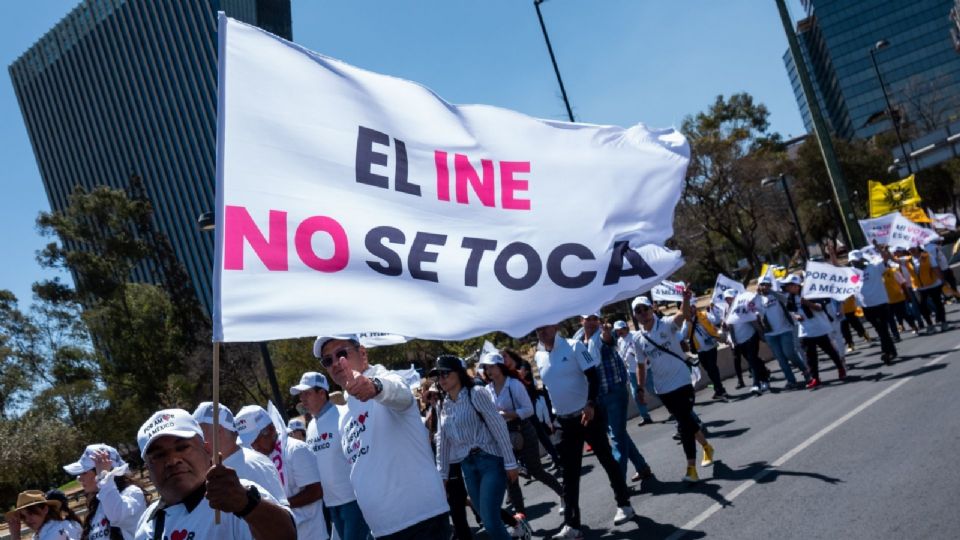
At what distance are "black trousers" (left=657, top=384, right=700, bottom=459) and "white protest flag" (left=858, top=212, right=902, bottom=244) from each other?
1065 centimetres

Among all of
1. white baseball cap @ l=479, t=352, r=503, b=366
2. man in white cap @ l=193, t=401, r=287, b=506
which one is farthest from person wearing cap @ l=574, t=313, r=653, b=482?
man in white cap @ l=193, t=401, r=287, b=506

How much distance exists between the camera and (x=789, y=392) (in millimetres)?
13391

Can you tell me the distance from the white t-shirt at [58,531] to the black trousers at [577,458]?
4061 millimetres

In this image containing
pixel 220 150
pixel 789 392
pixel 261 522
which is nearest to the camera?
pixel 261 522

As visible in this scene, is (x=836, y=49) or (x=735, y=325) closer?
(x=735, y=325)

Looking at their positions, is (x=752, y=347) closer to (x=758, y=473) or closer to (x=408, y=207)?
(x=758, y=473)

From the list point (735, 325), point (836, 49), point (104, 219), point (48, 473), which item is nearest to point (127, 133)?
point (104, 219)

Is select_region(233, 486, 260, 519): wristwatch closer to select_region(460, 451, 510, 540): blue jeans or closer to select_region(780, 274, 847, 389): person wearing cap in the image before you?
select_region(460, 451, 510, 540): blue jeans

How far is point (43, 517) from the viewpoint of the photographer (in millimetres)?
6527

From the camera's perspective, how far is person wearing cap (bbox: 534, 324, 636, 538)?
24.5 feet

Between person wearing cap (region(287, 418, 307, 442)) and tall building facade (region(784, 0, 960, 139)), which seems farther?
tall building facade (region(784, 0, 960, 139))

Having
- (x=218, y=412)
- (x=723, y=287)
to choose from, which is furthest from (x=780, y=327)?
(x=218, y=412)

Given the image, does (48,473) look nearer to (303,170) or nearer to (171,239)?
(303,170)

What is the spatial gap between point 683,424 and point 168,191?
99.5 metres
